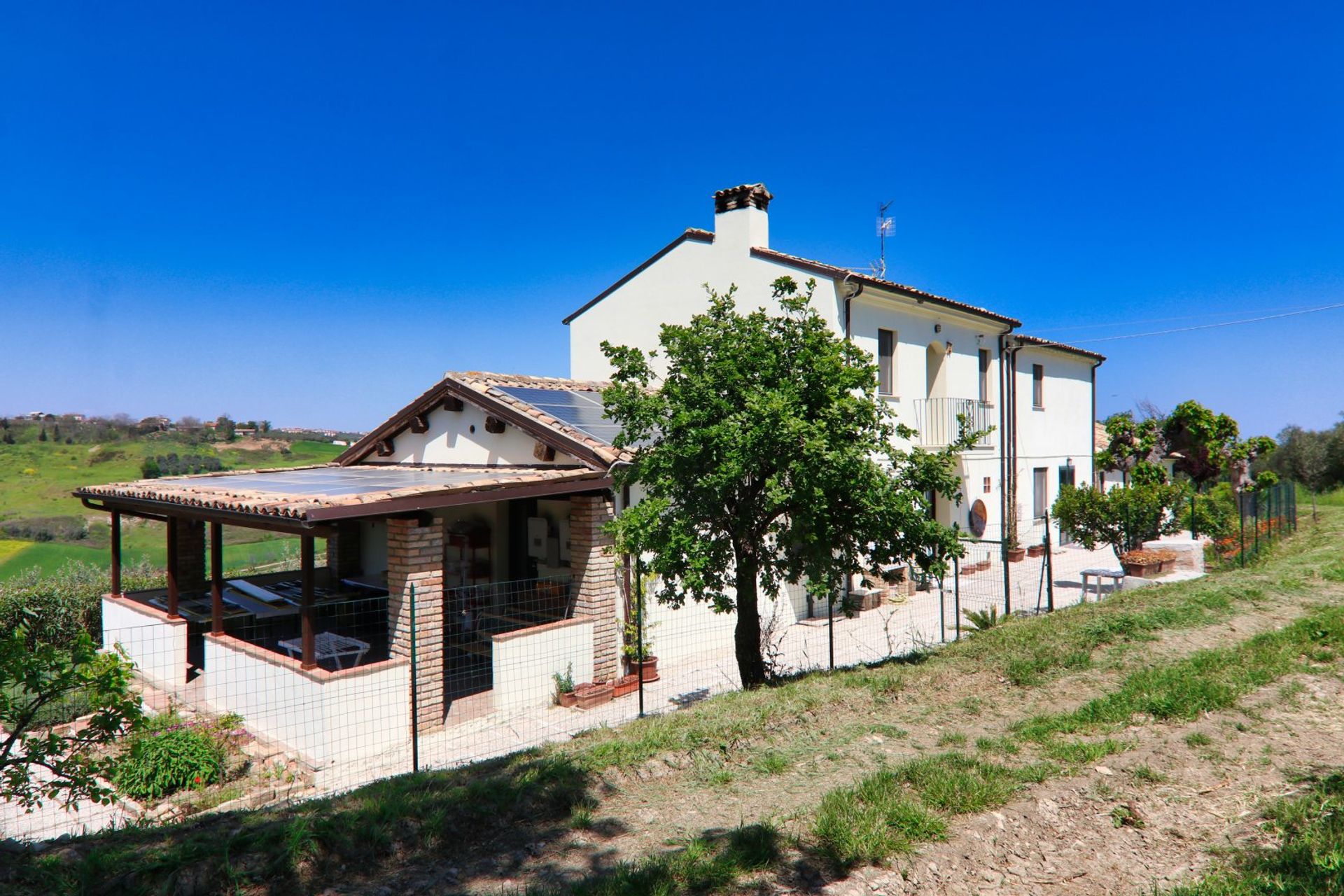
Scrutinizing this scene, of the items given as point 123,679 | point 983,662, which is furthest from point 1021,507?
point 123,679

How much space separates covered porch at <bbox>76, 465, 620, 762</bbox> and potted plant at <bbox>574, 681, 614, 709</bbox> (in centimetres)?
35

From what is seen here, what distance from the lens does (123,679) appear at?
12.4 ft

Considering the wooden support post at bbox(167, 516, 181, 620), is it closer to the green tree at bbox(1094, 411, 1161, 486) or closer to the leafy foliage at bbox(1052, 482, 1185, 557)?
the leafy foliage at bbox(1052, 482, 1185, 557)

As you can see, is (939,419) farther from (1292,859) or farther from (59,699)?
(59,699)

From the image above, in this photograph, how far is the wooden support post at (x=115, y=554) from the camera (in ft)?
40.4

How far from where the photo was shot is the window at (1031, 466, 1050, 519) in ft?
72.1

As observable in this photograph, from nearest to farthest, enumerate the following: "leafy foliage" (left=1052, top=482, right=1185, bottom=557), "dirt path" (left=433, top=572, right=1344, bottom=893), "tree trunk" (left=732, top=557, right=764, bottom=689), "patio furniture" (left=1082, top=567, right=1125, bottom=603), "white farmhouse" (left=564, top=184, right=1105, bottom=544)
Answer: "dirt path" (left=433, top=572, right=1344, bottom=893) < "tree trunk" (left=732, top=557, right=764, bottom=689) < "patio furniture" (left=1082, top=567, right=1125, bottom=603) < "leafy foliage" (left=1052, top=482, right=1185, bottom=557) < "white farmhouse" (left=564, top=184, right=1105, bottom=544)

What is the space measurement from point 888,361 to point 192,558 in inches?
542

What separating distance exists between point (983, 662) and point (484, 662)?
6.72 m

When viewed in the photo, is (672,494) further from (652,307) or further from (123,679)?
(652,307)

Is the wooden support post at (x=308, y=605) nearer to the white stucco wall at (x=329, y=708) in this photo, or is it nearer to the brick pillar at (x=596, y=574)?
the white stucco wall at (x=329, y=708)

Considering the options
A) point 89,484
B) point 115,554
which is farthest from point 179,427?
point 115,554

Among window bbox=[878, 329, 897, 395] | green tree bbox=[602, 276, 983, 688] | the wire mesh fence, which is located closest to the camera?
green tree bbox=[602, 276, 983, 688]

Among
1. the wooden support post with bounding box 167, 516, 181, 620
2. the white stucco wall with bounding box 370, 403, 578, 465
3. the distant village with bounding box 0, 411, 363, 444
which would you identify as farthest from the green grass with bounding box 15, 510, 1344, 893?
the distant village with bounding box 0, 411, 363, 444
